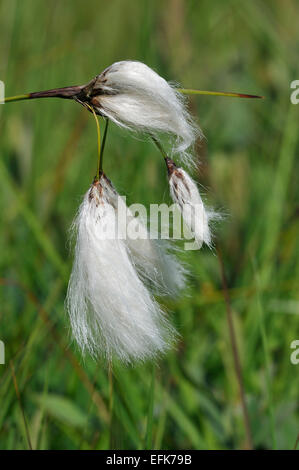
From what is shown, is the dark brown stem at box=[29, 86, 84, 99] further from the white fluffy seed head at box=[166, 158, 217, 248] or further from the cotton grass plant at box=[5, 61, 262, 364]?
the white fluffy seed head at box=[166, 158, 217, 248]

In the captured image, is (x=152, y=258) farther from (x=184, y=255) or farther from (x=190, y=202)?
(x=184, y=255)

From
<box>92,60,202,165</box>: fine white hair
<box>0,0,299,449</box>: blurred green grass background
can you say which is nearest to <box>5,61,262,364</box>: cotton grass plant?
<box>92,60,202,165</box>: fine white hair

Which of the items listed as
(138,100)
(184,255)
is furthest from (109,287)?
(184,255)

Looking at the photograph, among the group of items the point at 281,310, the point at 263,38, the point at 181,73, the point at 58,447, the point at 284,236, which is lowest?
the point at 58,447
